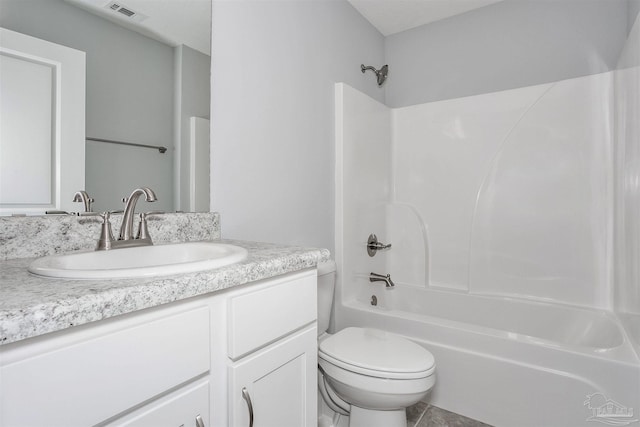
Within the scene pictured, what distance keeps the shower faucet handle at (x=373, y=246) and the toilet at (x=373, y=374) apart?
30.7 inches

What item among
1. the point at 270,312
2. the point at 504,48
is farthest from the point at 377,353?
the point at 504,48

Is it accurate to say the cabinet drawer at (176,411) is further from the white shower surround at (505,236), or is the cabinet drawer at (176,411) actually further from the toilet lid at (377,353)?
the white shower surround at (505,236)

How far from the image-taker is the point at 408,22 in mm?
2533

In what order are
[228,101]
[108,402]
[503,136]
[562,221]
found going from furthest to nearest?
[503,136], [562,221], [228,101], [108,402]

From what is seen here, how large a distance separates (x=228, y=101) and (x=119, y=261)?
77 cm

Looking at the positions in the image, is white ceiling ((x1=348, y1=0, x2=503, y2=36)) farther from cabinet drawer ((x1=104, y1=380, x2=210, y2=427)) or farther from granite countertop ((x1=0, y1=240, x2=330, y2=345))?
cabinet drawer ((x1=104, y1=380, x2=210, y2=427))

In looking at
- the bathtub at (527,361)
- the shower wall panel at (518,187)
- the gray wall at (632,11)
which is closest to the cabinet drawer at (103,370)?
the bathtub at (527,361)

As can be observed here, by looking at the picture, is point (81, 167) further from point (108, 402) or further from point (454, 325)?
point (454, 325)

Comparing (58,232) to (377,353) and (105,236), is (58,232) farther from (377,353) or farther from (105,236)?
(377,353)

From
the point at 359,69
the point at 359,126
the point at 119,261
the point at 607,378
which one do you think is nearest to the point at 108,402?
the point at 119,261

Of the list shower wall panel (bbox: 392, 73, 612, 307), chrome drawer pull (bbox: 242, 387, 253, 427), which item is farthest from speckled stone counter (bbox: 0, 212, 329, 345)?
shower wall panel (bbox: 392, 73, 612, 307)

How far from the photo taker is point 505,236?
222 centimetres

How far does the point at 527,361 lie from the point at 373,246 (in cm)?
111

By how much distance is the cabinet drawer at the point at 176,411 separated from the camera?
59 cm
